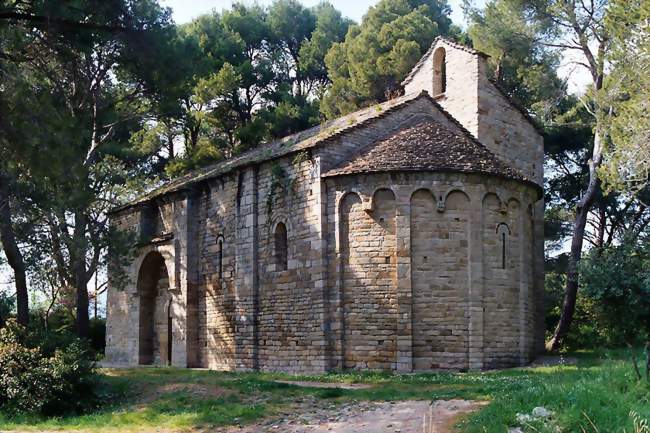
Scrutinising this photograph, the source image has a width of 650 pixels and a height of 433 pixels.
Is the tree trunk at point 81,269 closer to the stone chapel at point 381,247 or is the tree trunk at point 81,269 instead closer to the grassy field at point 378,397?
the stone chapel at point 381,247

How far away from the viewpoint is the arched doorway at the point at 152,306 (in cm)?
2458

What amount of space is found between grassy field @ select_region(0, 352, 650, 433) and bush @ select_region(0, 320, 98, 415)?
0.43 m

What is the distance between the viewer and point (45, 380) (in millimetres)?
13602

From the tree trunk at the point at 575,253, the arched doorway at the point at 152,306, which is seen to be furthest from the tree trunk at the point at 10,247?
the tree trunk at the point at 575,253

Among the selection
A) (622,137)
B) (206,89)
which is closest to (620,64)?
(622,137)

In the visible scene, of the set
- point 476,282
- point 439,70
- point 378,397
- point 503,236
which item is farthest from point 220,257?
point 378,397

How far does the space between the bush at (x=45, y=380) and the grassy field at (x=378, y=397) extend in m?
0.43

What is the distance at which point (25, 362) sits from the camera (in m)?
14.0

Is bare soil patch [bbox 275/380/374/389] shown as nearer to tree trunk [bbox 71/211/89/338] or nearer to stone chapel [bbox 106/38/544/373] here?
stone chapel [bbox 106/38/544/373]

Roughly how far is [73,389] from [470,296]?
8848mm

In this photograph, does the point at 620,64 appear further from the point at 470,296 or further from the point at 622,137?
the point at 470,296

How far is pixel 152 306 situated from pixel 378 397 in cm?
1472

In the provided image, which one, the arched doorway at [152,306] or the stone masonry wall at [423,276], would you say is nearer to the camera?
the stone masonry wall at [423,276]

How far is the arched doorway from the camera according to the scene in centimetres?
2458
